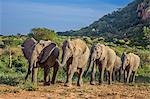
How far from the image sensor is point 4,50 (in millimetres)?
50625

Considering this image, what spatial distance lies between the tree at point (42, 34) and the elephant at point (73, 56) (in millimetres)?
37386

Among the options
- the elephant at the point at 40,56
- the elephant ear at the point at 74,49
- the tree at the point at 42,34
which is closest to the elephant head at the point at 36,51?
the elephant at the point at 40,56

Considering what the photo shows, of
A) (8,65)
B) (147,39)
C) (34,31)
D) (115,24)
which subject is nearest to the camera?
(8,65)

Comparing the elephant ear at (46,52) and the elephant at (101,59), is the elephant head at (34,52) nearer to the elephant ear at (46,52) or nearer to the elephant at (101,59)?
the elephant ear at (46,52)

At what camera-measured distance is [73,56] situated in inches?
840

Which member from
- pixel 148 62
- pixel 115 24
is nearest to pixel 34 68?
pixel 148 62

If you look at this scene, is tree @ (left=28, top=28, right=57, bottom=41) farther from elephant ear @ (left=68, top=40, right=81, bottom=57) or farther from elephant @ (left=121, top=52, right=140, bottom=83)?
elephant ear @ (left=68, top=40, right=81, bottom=57)

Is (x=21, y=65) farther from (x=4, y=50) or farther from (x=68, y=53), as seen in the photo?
(x=68, y=53)

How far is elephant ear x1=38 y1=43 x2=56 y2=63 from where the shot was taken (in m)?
21.2

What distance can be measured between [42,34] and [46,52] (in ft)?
137

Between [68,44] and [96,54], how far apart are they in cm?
479

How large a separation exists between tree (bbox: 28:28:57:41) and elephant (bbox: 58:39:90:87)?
37386 mm

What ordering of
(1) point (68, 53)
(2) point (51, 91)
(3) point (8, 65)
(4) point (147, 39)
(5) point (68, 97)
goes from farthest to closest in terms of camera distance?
1. (4) point (147, 39)
2. (3) point (8, 65)
3. (1) point (68, 53)
4. (2) point (51, 91)
5. (5) point (68, 97)

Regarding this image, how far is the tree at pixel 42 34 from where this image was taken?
201 feet
